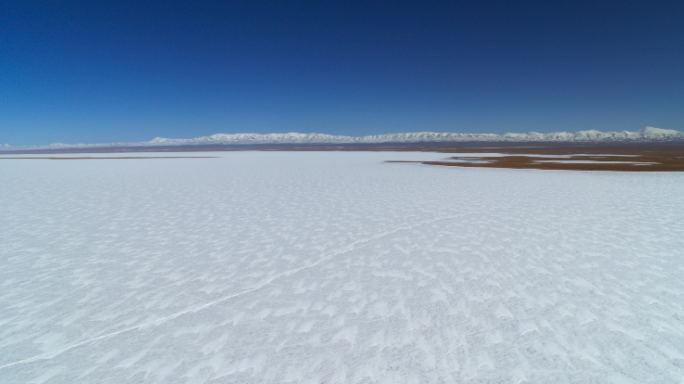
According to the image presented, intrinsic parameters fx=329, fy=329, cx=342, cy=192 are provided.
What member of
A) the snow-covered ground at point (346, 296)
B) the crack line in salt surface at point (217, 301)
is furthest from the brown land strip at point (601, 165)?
the crack line in salt surface at point (217, 301)

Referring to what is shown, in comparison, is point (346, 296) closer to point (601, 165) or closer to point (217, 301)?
point (217, 301)

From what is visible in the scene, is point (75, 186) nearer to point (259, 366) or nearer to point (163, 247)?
point (163, 247)

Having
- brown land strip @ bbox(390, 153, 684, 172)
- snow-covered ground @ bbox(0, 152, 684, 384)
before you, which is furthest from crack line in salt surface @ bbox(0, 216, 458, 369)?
brown land strip @ bbox(390, 153, 684, 172)

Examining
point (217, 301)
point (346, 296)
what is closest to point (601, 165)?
point (346, 296)

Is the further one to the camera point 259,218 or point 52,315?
point 259,218

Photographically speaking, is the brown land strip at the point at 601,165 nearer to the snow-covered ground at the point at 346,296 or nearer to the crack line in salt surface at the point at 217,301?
the snow-covered ground at the point at 346,296

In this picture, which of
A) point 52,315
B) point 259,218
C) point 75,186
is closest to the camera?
point 52,315

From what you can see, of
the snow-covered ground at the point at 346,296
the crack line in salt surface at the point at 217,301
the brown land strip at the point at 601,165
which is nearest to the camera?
the snow-covered ground at the point at 346,296

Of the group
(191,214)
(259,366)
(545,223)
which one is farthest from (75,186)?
(545,223)

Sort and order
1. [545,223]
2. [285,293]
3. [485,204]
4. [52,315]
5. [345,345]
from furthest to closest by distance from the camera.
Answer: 1. [485,204]
2. [545,223]
3. [285,293]
4. [52,315]
5. [345,345]
